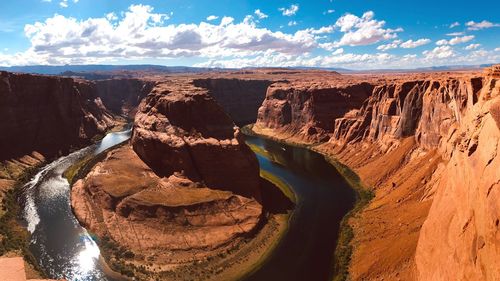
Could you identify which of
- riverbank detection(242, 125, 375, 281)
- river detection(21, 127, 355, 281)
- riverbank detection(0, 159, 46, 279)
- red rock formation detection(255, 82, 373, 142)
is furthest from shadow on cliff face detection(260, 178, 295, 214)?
red rock formation detection(255, 82, 373, 142)

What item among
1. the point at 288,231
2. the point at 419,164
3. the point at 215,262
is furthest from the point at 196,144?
the point at 419,164

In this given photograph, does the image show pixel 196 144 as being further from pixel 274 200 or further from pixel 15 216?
pixel 15 216

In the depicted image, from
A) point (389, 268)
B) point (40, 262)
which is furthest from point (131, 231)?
point (389, 268)

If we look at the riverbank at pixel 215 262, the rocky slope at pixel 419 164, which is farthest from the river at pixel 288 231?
the rocky slope at pixel 419 164

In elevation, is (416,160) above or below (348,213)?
above

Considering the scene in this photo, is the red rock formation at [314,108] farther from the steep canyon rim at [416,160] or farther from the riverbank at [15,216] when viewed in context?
the riverbank at [15,216]
